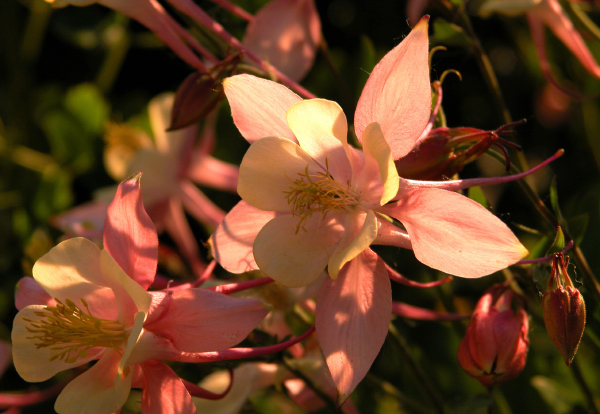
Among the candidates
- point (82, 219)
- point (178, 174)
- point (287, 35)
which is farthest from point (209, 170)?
point (287, 35)

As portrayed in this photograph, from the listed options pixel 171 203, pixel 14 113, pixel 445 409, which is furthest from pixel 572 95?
pixel 14 113

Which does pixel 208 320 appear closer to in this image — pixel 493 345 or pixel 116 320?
pixel 116 320

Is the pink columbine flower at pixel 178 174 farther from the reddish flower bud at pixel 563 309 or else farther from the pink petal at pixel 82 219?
the reddish flower bud at pixel 563 309

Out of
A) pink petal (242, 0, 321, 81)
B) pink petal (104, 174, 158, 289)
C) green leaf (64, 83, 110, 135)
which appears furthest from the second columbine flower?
green leaf (64, 83, 110, 135)

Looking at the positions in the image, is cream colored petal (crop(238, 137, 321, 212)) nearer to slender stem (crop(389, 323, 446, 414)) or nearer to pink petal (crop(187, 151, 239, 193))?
slender stem (crop(389, 323, 446, 414))

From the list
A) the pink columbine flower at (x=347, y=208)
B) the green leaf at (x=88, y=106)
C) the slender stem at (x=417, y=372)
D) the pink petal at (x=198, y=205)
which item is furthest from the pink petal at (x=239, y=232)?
the green leaf at (x=88, y=106)
